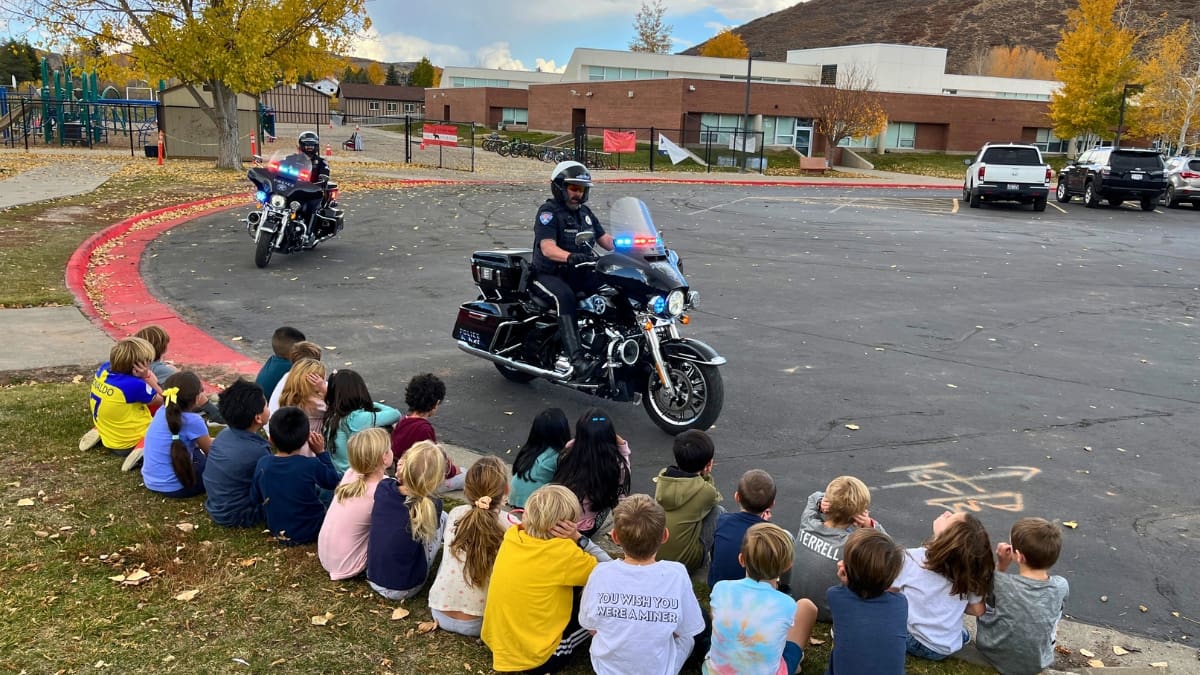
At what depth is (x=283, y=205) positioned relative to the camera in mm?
13305

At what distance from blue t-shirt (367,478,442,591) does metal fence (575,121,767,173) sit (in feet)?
110

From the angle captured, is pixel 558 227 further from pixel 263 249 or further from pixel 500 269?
pixel 263 249

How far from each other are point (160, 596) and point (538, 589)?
191 centimetres

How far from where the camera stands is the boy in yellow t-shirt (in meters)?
5.72

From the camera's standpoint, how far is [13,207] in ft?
56.6

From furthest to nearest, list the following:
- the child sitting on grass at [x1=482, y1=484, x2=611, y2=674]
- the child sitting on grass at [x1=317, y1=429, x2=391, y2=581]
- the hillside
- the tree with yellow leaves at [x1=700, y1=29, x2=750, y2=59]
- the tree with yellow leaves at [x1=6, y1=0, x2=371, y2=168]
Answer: the hillside
the tree with yellow leaves at [x1=700, y1=29, x2=750, y2=59]
the tree with yellow leaves at [x1=6, y1=0, x2=371, y2=168]
the child sitting on grass at [x1=317, y1=429, x2=391, y2=581]
the child sitting on grass at [x1=482, y1=484, x2=611, y2=674]

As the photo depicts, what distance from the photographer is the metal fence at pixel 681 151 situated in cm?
4222

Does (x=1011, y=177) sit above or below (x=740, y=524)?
above

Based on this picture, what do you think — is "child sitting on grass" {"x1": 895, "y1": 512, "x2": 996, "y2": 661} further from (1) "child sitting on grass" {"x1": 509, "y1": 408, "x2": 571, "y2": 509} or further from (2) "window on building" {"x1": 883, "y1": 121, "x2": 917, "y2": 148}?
(2) "window on building" {"x1": 883, "y1": 121, "x2": 917, "y2": 148}

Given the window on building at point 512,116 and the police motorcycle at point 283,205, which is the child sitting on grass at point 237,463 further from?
the window on building at point 512,116

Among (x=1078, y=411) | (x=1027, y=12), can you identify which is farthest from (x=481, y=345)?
(x=1027, y=12)

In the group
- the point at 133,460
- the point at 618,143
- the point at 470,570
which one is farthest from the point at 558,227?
the point at 618,143

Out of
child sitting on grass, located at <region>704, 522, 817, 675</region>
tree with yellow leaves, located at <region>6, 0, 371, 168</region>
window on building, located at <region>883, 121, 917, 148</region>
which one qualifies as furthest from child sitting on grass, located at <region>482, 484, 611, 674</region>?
window on building, located at <region>883, 121, 917, 148</region>

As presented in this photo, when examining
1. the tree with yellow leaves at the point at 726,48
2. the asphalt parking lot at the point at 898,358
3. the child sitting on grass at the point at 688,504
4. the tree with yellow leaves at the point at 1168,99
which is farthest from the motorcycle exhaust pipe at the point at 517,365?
the tree with yellow leaves at the point at 726,48
